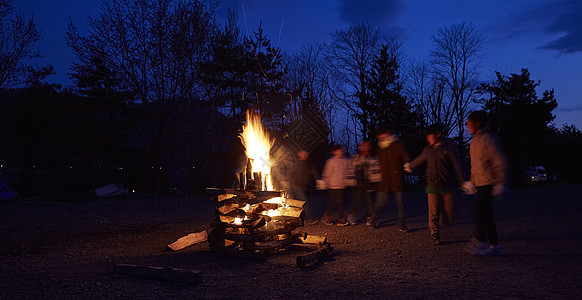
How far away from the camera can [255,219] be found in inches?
256

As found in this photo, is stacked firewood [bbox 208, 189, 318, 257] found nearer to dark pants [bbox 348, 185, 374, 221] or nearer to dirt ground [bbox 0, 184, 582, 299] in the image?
dirt ground [bbox 0, 184, 582, 299]

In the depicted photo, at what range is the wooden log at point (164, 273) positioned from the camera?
455cm

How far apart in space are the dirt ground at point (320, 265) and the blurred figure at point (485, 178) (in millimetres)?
267

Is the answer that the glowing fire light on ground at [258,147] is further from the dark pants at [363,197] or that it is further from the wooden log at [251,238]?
the dark pants at [363,197]

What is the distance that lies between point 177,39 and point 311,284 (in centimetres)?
1762

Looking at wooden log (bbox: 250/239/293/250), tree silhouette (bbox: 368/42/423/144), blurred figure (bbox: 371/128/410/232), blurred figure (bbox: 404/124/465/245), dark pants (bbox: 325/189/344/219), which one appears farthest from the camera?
tree silhouette (bbox: 368/42/423/144)

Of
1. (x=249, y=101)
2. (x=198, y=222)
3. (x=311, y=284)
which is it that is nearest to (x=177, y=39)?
(x=249, y=101)

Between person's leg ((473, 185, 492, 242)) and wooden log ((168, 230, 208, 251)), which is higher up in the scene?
person's leg ((473, 185, 492, 242))

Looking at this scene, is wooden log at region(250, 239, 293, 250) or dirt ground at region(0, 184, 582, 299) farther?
wooden log at region(250, 239, 293, 250)

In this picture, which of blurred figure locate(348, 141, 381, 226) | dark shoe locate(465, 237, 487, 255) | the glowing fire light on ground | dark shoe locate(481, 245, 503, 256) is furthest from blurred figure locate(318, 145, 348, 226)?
dark shoe locate(481, 245, 503, 256)

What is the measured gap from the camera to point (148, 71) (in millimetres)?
19875

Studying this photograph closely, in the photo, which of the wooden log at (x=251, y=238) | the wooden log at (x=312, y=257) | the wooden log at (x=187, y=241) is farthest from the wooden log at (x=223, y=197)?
the wooden log at (x=312, y=257)

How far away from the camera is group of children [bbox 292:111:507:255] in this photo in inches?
223

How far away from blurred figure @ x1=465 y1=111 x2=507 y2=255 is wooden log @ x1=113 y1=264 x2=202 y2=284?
3.93 meters
